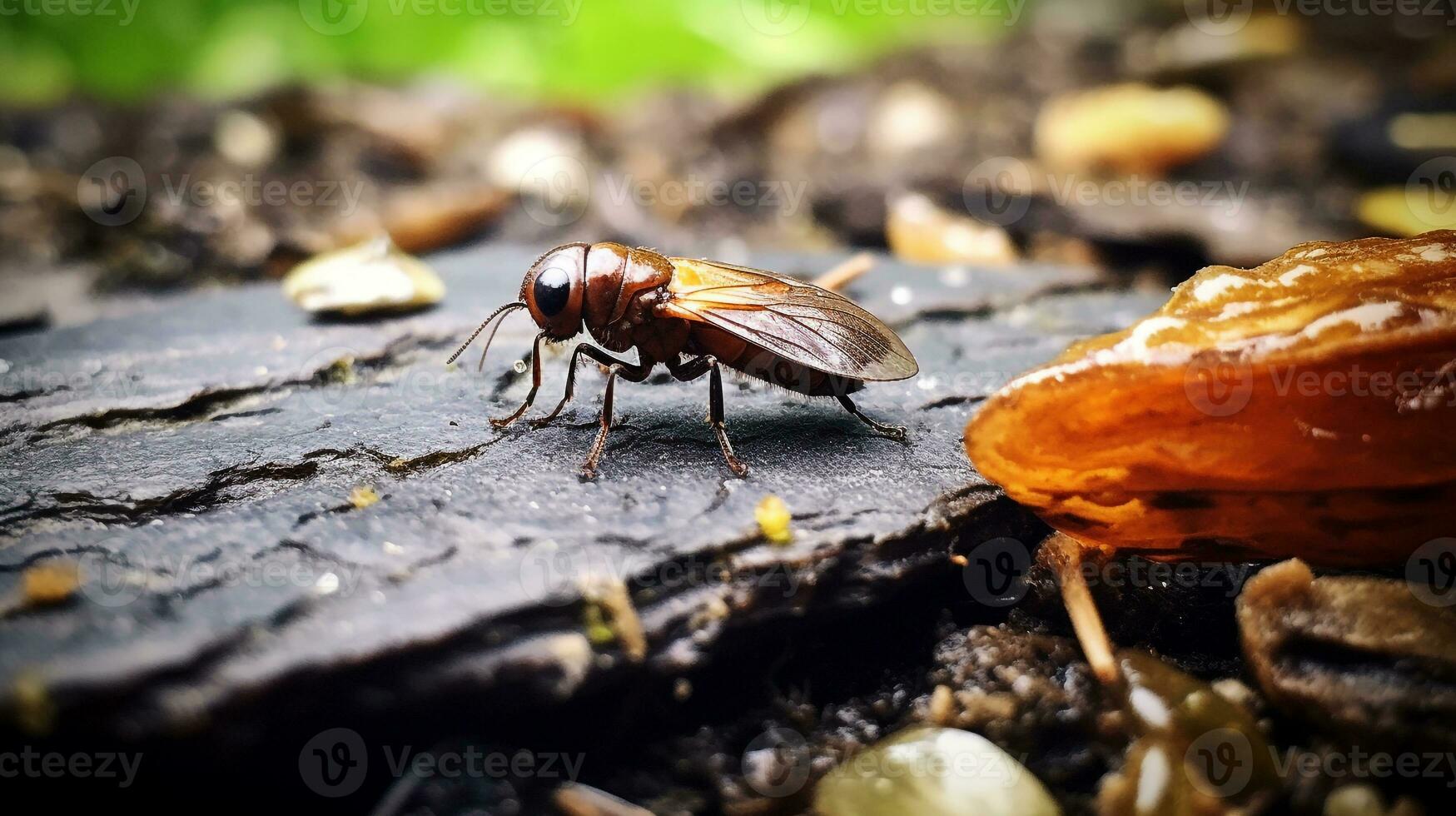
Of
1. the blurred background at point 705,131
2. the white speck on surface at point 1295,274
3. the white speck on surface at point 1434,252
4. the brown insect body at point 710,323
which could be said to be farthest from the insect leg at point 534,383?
the white speck on surface at point 1434,252

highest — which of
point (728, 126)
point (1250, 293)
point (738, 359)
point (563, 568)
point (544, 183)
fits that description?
point (728, 126)

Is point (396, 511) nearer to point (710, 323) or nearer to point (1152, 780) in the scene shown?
point (710, 323)

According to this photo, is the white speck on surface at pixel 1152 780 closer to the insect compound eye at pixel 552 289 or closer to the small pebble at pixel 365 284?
the insect compound eye at pixel 552 289

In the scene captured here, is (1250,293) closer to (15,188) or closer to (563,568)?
(563,568)

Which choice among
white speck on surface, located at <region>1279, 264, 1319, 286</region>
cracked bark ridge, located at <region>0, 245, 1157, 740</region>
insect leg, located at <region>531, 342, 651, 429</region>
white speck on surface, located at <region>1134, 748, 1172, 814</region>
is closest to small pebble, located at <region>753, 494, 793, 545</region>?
cracked bark ridge, located at <region>0, 245, 1157, 740</region>

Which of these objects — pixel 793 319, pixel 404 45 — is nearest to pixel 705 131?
pixel 404 45

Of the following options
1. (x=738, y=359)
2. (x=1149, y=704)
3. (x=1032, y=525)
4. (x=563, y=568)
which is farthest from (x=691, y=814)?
(x=738, y=359)

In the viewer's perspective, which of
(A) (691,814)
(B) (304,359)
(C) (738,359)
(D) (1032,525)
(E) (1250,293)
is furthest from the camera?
(B) (304,359)
